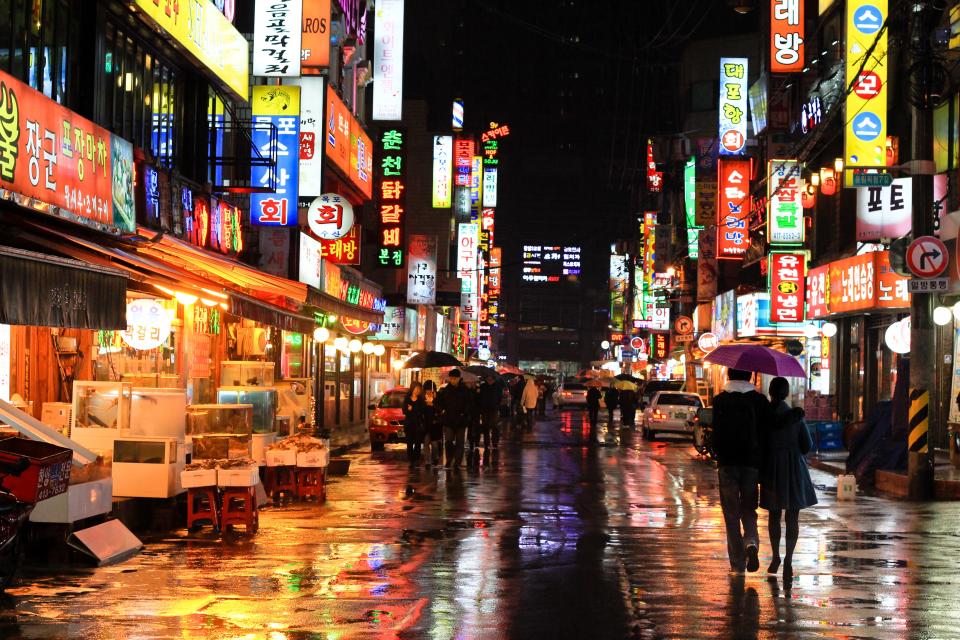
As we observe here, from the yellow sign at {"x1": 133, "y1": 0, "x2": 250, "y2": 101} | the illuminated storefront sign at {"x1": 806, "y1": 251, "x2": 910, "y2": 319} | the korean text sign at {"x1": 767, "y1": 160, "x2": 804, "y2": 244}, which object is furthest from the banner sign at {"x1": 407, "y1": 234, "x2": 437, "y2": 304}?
the yellow sign at {"x1": 133, "y1": 0, "x2": 250, "y2": 101}

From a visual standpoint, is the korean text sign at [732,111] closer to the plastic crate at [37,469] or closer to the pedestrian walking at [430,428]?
the pedestrian walking at [430,428]

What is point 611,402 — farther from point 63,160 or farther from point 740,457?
point 740,457

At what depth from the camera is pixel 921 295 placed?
812 inches

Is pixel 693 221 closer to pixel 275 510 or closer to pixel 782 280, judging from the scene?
pixel 782 280

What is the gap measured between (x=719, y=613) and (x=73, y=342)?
438 inches

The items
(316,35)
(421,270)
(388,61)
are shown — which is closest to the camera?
(316,35)

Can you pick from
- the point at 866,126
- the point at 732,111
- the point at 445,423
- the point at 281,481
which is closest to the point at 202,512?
the point at 281,481

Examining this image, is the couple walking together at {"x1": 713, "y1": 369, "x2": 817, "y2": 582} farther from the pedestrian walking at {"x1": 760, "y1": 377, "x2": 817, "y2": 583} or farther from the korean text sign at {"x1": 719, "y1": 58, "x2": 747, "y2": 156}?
the korean text sign at {"x1": 719, "y1": 58, "x2": 747, "y2": 156}

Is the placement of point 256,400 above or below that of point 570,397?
above

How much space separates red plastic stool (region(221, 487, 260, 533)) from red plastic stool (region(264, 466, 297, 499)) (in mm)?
3400

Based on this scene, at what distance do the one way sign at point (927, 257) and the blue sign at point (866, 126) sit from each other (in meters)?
3.94

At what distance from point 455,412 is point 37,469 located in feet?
50.3

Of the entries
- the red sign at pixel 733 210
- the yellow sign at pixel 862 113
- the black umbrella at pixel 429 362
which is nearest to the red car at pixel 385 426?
the black umbrella at pixel 429 362

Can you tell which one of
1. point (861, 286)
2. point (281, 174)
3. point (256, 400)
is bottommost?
point (256, 400)
